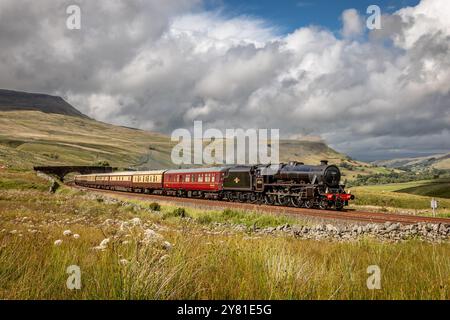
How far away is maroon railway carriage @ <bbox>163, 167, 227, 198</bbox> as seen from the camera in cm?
3848

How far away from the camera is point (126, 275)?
4.86 meters

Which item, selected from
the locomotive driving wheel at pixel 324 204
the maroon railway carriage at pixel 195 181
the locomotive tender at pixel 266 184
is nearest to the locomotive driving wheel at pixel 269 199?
the locomotive tender at pixel 266 184

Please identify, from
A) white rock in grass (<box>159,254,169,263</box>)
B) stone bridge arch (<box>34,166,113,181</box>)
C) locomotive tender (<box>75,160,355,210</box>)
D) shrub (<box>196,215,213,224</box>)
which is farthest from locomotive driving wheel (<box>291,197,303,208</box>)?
stone bridge arch (<box>34,166,113,181</box>)

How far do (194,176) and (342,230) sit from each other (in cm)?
2606

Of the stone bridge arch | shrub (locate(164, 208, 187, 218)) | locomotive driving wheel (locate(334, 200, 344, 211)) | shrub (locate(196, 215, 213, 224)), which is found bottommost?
shrub (locate(196, 215, 213, 224))

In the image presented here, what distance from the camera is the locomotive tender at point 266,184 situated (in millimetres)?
Result: 28281

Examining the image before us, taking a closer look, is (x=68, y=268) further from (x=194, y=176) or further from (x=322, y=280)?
(x=194, y=176)

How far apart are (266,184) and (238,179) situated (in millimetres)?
3953

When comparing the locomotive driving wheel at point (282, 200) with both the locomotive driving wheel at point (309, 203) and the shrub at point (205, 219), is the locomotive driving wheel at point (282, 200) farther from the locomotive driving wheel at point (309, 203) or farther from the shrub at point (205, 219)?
the shrub at point (205, 219)

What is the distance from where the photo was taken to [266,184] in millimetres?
32406

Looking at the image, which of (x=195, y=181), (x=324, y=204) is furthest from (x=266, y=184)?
(x=195, y=181)

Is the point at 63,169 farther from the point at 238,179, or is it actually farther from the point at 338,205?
the point at 338,205

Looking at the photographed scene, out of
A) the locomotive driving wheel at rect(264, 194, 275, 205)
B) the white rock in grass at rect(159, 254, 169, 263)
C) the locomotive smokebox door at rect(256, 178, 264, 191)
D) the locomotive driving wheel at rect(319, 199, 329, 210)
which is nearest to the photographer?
the white rock in grass at rect(159, 254, 169, 263)

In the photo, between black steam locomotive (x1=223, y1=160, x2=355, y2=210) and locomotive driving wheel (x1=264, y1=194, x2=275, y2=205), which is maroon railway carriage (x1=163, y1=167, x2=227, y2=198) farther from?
locomotive driving wheel (x1=264, y1=194, x2=275, y2=205)
